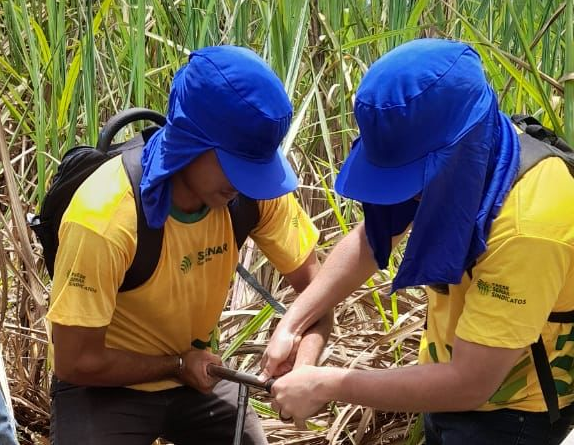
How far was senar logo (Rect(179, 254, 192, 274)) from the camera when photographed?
224 centimetres

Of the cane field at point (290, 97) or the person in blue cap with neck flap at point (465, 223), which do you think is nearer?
the person in blue cap with neck flap at point (465, 223)

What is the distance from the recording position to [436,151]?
1.66 metres

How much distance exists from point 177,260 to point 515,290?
32.5 inches

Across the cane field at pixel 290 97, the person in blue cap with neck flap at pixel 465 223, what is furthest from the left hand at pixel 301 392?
the cane field at pixel 290 97

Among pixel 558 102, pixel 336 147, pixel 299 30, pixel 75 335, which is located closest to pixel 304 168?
pixel 336 147

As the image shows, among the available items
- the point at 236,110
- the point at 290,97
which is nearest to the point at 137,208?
the point at 236,110

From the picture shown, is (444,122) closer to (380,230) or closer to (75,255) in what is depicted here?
(380,230)

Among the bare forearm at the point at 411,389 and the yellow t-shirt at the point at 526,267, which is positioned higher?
the yellow t-shirt at the point at 526,267

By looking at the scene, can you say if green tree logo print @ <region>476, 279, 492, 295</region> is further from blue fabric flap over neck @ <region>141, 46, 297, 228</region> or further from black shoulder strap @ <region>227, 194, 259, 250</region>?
black shoulder strap @ <region>227, 194, 259, 250</region>

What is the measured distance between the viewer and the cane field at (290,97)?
2.82 meters

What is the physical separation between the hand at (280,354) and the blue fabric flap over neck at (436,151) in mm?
479

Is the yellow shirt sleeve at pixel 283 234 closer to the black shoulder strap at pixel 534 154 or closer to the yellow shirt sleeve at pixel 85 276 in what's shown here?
the yellow shirt sleeve at pixel 85 276

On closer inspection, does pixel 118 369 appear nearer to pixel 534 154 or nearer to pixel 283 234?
pixel 283 234

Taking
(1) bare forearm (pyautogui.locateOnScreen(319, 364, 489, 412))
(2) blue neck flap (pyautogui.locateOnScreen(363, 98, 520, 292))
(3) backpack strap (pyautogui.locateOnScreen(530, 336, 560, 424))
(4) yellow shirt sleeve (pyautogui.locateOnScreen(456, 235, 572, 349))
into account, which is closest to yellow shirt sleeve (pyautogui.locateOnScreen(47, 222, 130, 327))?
(1) bare forearm (pyautogui.locateOnScreen(319, 364, 489, 412))
